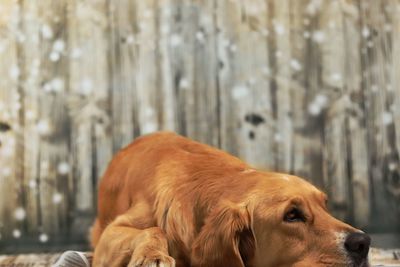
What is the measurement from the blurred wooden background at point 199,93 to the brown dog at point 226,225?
0.90 meters

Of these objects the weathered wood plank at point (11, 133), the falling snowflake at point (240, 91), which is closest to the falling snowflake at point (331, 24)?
the falling snowflake at point (240, 91)

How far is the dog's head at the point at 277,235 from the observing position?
1303mm

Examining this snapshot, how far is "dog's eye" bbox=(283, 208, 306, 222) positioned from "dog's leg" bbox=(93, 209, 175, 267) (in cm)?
30

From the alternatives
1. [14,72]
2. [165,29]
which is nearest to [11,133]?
[14,72]

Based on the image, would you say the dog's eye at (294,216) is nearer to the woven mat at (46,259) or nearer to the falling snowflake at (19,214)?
the woven mat at (46,259)

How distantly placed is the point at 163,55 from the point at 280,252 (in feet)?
4.43

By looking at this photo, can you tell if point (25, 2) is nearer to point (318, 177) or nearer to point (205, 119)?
point (205, 119)

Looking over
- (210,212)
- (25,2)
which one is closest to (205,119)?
(25,2)

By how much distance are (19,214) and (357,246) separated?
63.3 inches

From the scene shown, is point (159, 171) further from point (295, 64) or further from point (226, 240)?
point (295, 64)

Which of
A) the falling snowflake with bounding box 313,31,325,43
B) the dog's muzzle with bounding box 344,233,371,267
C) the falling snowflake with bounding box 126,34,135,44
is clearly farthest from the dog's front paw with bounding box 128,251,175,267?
the falling snowflake with bounding box 313,31,325,43

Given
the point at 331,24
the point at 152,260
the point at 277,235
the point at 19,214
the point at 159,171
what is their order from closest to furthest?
the point at 152,260 < the point at 277,235 < the point at 159,171 < the point at 19,214 < the point at 331,24

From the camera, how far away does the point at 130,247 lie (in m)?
1.37

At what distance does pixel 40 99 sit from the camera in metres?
2.46
